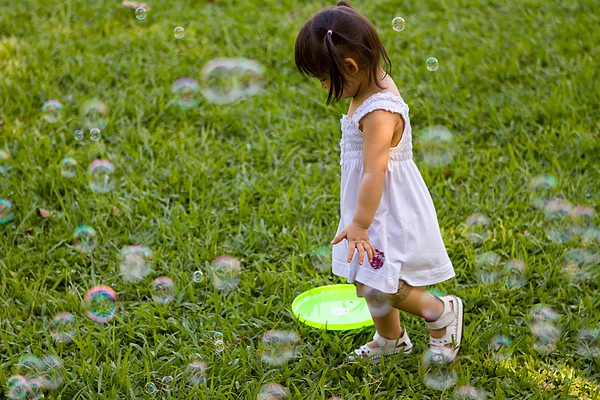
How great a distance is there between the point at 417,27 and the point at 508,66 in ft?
2.89

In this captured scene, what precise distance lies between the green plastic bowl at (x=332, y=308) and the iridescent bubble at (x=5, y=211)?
152 centimetres

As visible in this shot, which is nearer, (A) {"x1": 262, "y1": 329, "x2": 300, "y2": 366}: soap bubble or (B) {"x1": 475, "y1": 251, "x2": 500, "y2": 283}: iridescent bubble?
(A) {"x1": 262, "y1": 329, "x2": 300, "y2": 366}: soap bubble

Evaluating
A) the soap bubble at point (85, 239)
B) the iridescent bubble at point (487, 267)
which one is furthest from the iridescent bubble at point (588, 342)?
the soap bubble at point (85, 239)

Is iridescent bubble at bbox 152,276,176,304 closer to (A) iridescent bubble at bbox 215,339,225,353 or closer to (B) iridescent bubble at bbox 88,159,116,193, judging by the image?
(A) iridescent bubble at bbox 215,339,225,353

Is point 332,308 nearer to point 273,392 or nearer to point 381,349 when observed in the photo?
point 381,349

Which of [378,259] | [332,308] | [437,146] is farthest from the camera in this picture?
[437,146]

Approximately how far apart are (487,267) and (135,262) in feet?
5.12

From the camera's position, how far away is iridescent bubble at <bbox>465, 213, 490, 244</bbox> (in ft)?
10.9

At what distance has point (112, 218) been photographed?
11.4ft

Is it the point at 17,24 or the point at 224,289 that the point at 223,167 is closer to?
the point at 224,289

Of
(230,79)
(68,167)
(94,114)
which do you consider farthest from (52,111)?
(230,79)

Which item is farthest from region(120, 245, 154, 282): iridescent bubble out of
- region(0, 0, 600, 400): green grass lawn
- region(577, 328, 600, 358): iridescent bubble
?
region(577, 328, 600, 358): iridescent bubble

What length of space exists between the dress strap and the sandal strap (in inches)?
29.4

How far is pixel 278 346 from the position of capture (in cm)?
271
